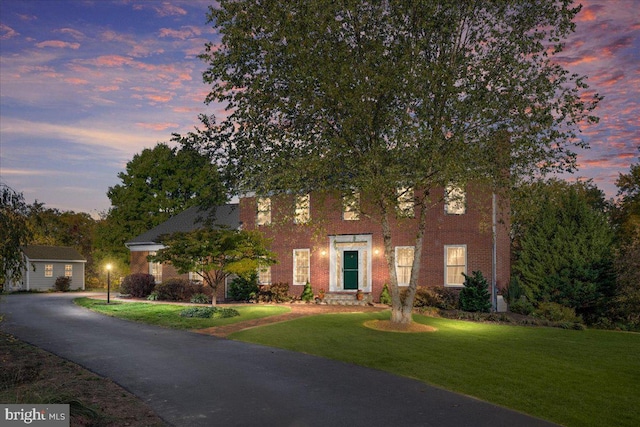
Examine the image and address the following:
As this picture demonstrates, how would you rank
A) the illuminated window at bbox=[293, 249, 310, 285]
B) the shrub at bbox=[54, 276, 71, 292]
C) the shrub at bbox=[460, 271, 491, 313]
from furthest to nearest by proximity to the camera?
the shrub at bbox=[54, 276, 71, 292], the illuminated window at bbox=[293, 249, 310, 285], the shrub at bbox=[460, 271, 491, 313]

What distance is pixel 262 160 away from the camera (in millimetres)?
16797

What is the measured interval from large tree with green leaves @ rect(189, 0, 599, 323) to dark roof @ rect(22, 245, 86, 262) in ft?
131

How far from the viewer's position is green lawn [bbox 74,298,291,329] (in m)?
19.3

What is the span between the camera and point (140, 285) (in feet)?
112

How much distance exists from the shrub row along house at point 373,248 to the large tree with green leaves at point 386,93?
6193mm

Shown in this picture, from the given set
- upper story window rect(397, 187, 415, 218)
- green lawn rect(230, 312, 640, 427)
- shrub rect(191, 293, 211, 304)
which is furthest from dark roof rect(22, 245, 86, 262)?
upper story window rect(397, 187, 415, 218)

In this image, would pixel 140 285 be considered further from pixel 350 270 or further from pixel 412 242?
pixel 412 242

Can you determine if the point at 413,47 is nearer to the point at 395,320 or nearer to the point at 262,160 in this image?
the point at 262,160

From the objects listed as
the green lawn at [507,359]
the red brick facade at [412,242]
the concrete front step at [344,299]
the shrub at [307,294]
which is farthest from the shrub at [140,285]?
the green lawn at [507,359]

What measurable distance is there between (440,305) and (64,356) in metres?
16.5

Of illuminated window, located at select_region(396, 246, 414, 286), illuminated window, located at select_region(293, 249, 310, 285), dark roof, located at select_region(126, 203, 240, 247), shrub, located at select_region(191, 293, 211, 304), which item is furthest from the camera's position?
dark roof, located at select_region(126, 203, 240, 247)

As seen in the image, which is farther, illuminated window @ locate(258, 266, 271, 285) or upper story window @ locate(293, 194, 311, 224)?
illuminated window @ locate(258, 266, 271, 285)

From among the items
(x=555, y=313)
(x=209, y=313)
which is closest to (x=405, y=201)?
(x=209, y=313)

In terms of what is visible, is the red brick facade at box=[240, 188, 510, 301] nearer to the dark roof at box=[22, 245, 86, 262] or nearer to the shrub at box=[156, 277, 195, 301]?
the shrub at box=[156, 277, 195, 301]
